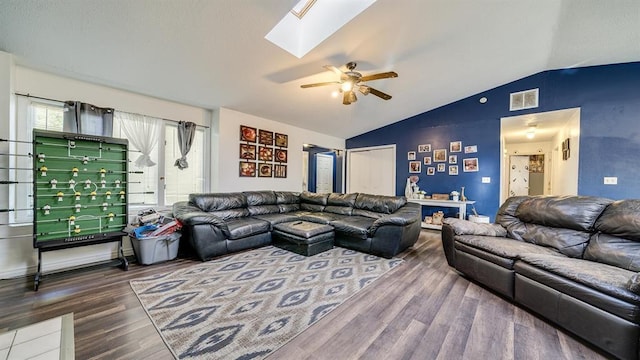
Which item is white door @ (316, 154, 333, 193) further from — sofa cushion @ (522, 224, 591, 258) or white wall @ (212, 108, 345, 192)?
sofa cushion @ (522, 224, 591, 258)

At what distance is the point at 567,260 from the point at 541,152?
22.4ft

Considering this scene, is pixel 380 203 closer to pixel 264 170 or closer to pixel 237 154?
pixel 264 170

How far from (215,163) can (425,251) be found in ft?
13.6

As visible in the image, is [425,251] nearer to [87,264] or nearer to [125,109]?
[87,264]

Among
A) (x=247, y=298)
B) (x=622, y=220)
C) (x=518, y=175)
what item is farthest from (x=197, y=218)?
(x=518, y=175)

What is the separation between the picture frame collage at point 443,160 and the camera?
5.26 metres

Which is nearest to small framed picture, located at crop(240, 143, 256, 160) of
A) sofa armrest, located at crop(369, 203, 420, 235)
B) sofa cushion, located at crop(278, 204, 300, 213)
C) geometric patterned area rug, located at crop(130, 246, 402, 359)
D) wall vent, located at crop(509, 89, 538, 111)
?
sofa cushion, located at crop(278, 204, 300, 213)

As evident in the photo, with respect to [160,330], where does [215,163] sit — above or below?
above

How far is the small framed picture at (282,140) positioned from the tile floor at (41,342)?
4319 mm

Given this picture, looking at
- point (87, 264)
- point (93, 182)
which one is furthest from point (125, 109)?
point (87, 264)

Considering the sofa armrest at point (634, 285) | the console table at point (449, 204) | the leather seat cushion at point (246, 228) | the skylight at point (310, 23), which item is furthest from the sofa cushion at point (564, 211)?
the leather seat cushion at point (246, 228)

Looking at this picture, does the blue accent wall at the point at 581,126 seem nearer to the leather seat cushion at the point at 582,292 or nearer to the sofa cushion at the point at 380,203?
the sofa cushion at the point at 380,203

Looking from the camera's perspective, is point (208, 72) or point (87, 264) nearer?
point (87, 264)

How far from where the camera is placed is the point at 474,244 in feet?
8.33
